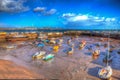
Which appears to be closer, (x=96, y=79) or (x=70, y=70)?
(x=96, y=79)

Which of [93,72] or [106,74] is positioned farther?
[93,72]

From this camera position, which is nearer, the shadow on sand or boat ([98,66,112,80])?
boat ([98,66,112,80])

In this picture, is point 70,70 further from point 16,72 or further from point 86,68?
point 16,72

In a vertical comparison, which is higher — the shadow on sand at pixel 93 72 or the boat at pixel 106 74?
the boat at pixel 106 74

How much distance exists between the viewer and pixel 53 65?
85.7ft

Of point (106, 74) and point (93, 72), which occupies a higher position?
point (106, 74)

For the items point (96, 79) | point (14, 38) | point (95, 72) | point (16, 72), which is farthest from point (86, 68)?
point (14, 38)

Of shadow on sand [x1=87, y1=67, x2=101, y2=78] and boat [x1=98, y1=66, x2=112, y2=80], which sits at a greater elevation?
boat [x1=98, y1=66, x2=112, y2=80]

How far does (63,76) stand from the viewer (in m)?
20.6

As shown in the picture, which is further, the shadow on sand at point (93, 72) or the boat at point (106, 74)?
the shadow on sand at point (93, 72)

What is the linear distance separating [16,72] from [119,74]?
14.0 metres

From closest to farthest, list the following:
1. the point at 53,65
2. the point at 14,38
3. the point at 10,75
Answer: the point at 10,75 → the point at 53,65 → the point at 14,38

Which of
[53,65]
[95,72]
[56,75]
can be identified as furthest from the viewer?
[53,65]

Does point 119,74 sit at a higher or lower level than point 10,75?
lower
